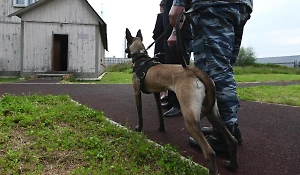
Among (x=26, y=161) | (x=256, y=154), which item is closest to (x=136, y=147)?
(x=26, y=161)

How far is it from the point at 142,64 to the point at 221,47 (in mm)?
857

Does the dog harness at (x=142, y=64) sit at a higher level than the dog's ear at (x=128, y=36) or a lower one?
lower

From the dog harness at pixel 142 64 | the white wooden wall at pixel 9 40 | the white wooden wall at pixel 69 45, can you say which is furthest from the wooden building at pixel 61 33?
the dog harness at pixel 142 64

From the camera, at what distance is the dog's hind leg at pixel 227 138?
191cm

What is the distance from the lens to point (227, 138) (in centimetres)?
197

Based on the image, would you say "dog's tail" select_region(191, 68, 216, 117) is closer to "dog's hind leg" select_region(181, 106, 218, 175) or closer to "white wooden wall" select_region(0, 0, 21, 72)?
"dog's hind leg" select_region(181, 106, 218, 175)

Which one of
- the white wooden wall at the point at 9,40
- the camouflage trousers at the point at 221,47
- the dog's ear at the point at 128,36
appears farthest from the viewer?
the white wooden wall at the point at 9,40

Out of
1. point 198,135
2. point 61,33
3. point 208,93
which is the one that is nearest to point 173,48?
point 208,93

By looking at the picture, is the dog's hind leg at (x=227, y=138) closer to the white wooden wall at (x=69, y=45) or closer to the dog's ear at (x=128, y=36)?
the dog's ear at (x=128, y=36)

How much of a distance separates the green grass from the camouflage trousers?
1.92 feet

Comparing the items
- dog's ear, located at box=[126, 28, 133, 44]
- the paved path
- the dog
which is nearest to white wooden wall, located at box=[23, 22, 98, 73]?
the paved path

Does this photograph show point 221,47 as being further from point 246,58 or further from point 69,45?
point 246,58

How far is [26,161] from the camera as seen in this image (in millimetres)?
1906

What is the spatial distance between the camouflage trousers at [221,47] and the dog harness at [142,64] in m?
0.62
